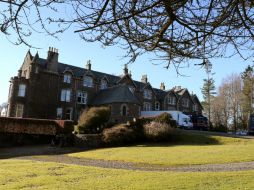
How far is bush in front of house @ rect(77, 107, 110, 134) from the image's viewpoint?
122 feet

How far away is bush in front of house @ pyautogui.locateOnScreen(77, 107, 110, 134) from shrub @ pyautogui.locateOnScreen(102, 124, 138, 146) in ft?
15.4

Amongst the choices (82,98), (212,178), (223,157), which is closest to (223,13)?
(212,178)

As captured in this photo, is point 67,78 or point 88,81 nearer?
point 67,78

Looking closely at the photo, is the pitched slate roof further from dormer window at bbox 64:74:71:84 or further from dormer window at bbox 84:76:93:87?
dormer window at bbox 64:74:71:84

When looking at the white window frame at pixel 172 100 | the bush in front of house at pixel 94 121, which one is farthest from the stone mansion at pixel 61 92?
the white window frame at pixel 172 100

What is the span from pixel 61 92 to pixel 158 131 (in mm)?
22478

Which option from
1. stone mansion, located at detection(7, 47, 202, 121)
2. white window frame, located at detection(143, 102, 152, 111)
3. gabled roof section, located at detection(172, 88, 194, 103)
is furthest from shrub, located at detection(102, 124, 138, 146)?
gabled roof section, located at detection(172, 88, 194, 103)

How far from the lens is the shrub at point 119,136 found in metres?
32.2

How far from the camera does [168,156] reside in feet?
71.7

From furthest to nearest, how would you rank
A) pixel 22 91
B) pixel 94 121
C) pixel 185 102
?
1. pixel 185 102
2. pixel 22 91
3. pixel 94 121

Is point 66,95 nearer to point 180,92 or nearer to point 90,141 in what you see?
point 90,141

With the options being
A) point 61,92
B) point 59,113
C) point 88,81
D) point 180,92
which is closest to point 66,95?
point 61,92

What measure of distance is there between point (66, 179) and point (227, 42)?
10.2 meters

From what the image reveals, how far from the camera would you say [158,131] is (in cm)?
3288
